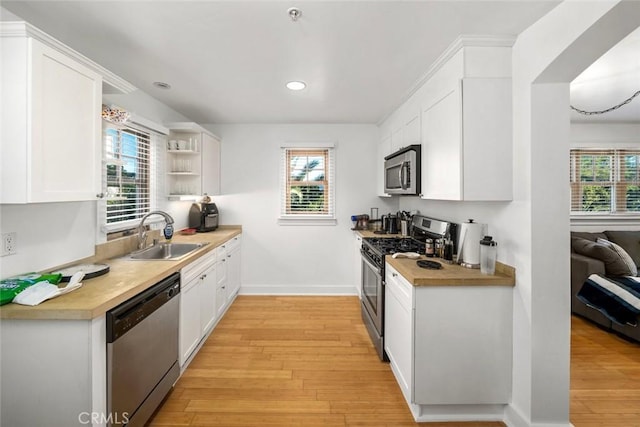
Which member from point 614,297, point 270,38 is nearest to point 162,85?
point 270,38

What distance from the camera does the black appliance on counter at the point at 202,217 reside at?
359cm

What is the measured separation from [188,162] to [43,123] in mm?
2132

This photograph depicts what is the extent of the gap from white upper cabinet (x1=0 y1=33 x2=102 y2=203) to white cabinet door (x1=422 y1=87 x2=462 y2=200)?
227cm

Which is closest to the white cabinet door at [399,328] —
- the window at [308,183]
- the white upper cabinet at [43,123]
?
the window at [308,183]

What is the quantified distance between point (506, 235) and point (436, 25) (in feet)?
4.57

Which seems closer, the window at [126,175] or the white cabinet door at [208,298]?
the window at [126,175]

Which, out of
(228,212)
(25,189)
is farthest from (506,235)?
(228,212)

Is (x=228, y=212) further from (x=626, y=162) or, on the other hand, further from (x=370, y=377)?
(x=626, y=162)

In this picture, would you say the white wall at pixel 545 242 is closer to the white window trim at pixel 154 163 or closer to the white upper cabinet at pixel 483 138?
the white upper cabinet at pixel 483 138

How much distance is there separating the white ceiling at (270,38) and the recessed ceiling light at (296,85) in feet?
0.24

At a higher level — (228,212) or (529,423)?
(228,212)

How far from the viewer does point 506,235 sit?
6.13 feet

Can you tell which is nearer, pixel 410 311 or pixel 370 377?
pixel 410 311

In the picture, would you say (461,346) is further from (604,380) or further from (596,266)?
(596,266)
